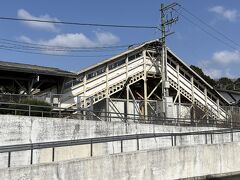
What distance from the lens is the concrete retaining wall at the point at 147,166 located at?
13.2 m

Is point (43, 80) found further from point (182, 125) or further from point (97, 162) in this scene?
point (97, 162)

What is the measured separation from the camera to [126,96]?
4047 cm

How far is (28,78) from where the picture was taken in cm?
3198

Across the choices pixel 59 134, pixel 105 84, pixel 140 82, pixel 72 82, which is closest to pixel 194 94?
pixel 140 82

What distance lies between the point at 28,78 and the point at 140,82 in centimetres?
1443

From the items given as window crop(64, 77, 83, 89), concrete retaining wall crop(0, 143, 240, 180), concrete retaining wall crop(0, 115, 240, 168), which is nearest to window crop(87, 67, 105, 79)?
window crop(64, 77, 83, 89)

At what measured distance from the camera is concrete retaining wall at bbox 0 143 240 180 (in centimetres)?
1323

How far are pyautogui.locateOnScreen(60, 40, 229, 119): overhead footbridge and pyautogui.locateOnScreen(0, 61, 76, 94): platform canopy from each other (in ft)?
4.54

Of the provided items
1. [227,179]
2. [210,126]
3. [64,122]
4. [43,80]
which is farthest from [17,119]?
[210,126]

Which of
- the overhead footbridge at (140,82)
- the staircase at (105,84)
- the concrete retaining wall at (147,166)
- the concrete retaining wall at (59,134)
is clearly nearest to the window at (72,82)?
the overhead footbridge at (140,82)

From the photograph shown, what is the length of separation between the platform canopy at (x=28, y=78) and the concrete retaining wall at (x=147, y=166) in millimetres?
15861

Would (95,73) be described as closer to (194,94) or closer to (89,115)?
(89,115)

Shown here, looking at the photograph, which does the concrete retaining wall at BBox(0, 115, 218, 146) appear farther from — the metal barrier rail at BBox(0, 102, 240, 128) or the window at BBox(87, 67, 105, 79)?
the window at BBox(87, 67, 105, 79)

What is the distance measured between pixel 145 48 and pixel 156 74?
9.71 feet
